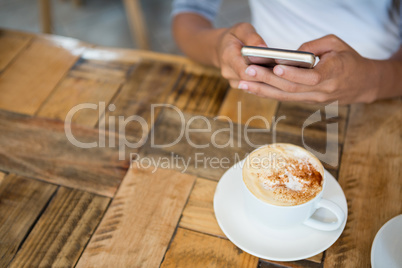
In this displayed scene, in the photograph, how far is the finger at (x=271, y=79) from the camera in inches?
20.1

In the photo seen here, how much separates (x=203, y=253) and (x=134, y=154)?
194 mm

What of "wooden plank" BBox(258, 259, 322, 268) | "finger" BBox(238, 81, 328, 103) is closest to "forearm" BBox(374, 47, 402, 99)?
"finger" BBox(238, 81, 328, 103)

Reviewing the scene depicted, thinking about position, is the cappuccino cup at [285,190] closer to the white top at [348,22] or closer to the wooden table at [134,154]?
the wooden table at [134,154]

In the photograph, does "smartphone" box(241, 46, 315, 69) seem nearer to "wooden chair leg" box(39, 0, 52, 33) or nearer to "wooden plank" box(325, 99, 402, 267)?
"wooden plank" box(325, 99, 402, 267)

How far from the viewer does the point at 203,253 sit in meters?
0.44

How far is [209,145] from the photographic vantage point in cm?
56

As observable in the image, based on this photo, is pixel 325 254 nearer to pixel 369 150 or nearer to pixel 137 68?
pixel 369 150

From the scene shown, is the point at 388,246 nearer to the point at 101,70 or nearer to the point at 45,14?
the point at 101,70

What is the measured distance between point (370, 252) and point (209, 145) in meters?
0.26

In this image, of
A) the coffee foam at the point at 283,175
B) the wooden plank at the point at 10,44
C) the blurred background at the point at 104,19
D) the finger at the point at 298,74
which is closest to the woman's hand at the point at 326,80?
the finger at the point at 298,74

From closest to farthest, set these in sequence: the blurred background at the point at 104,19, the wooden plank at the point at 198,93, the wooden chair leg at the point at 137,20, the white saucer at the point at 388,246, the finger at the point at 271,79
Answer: the white saucer at the point at 388,246
the finger at the point at 271,79
the wooden plank at the point at 198,93
the wooden chair leg at the point at 137,20
the blurred background at the point at 104,19

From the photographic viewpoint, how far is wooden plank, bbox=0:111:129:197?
0.52m

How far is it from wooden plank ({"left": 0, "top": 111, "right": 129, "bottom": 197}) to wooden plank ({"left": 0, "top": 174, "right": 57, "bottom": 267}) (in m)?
0.02

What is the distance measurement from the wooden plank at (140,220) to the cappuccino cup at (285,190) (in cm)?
11
